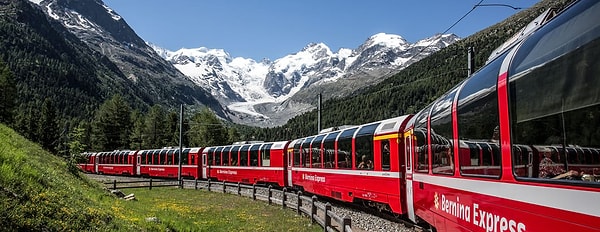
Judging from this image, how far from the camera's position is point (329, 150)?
22.3m

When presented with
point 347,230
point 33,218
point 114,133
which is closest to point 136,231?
point 33,218

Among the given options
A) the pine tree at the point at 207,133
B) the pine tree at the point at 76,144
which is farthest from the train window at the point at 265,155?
the pine tree at the point at 207,133

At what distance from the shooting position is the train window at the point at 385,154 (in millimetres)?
16375

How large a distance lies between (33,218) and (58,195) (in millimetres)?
2502

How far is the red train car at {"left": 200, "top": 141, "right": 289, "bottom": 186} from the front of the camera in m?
32.9

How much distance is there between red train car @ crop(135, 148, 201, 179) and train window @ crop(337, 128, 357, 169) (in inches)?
1120

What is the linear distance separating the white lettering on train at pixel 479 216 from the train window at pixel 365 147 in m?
8.54

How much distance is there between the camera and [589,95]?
157 inches

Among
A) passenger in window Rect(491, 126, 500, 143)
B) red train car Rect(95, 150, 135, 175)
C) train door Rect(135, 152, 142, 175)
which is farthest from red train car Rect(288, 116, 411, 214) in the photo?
red train car Rect(95, 150, 135, 175)

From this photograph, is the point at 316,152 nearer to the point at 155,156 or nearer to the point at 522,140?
the point at 522,140

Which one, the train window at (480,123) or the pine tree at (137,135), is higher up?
the pine tree at (137,135)

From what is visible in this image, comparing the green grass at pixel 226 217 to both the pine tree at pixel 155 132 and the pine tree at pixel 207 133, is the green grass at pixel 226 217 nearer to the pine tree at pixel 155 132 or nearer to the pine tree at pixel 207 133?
the pine tree at pixel 207 133

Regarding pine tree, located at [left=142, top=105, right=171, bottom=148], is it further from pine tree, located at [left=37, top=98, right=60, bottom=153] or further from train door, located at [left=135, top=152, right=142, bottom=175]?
train door, located at [left=135, top=152, right=142, bottom=175]

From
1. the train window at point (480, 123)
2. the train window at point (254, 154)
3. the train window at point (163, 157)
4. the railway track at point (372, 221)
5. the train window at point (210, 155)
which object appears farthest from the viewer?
the train window at point (163, 157)
